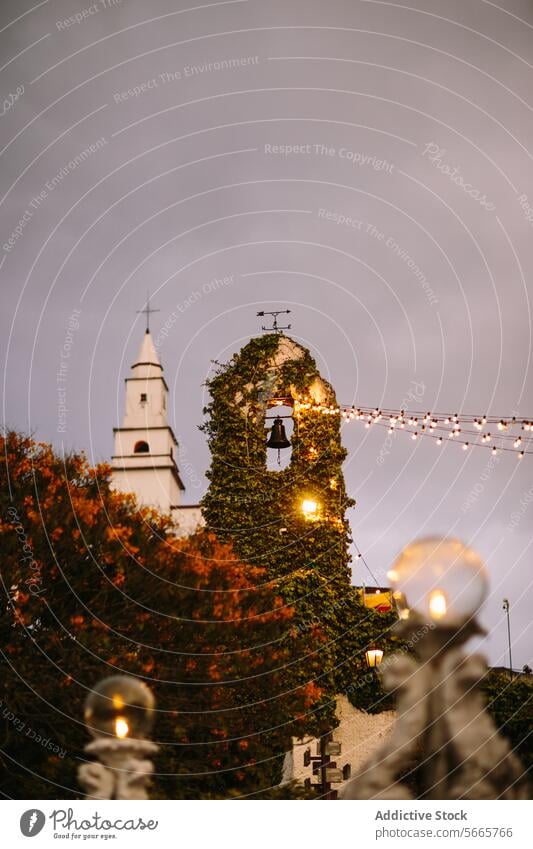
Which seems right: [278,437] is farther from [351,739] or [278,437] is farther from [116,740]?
[116,740]

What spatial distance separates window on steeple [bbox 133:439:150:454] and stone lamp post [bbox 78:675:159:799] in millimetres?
37979

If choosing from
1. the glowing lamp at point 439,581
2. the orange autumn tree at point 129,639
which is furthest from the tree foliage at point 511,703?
the glowing lamp at point 439,581

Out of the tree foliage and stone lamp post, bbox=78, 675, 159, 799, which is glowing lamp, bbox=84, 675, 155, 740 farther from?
the tree foliage

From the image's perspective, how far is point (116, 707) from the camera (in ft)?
41.6

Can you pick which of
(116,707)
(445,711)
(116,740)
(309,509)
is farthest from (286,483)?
(445,711)

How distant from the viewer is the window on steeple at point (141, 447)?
5144 cm

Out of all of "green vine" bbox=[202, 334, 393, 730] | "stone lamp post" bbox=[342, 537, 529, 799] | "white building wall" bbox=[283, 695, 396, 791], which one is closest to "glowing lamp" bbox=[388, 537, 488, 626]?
"stone lamp post" bbox=[342, 537, 529, 799]

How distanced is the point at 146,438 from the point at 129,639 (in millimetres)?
37237

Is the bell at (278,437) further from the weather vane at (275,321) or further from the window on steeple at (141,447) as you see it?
the window on steeple at (141,447)

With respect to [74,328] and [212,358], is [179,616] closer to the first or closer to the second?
[74,328]

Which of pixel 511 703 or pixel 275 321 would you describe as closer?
pixel 511 703

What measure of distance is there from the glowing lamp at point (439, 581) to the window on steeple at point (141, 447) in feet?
154

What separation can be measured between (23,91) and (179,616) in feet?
34.0
